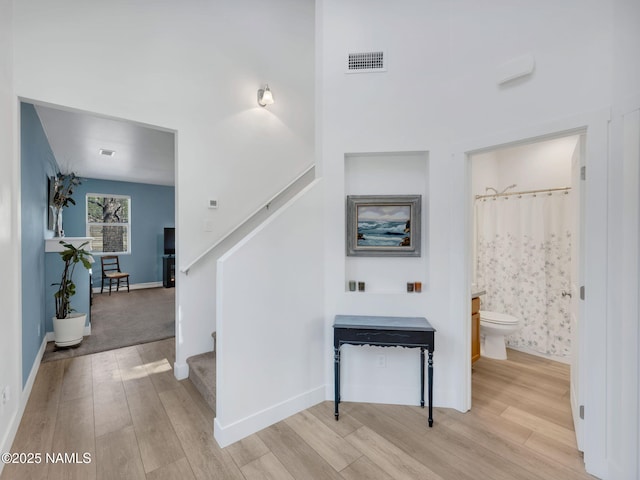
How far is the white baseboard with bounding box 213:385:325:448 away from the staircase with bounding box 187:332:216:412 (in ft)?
1.18

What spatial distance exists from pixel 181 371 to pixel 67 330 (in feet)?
5.85

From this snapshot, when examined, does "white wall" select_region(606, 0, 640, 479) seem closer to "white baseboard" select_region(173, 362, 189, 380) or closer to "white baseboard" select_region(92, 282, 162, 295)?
"white baseboard" select_region(173, 362, 189, 380)

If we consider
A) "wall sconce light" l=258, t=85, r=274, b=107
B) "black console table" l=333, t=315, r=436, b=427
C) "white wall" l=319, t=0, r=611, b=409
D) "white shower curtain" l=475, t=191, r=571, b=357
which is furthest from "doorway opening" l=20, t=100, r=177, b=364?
"white shower curtain" l=475, t=191, r=571, b=357

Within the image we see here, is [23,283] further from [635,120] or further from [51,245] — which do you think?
[635,120]

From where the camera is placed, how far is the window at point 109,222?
680 cm

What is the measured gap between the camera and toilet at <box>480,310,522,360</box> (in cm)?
311

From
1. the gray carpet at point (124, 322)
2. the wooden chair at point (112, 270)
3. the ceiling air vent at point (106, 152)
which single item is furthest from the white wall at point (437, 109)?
the wooden chair at point (112, 270)

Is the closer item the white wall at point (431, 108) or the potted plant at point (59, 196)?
the white wall at point (431, 108)

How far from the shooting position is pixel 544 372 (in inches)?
114

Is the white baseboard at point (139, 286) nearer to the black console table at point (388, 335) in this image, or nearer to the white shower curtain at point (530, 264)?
the black console table at point (388, 335)

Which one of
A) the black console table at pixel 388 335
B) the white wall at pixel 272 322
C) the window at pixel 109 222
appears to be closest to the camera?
the white wall at pixel 272 322

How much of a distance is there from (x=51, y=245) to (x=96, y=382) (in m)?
2.05

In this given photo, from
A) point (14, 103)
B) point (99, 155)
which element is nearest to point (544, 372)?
point (14, 103)

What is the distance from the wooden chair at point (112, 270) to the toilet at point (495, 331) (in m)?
7.07
